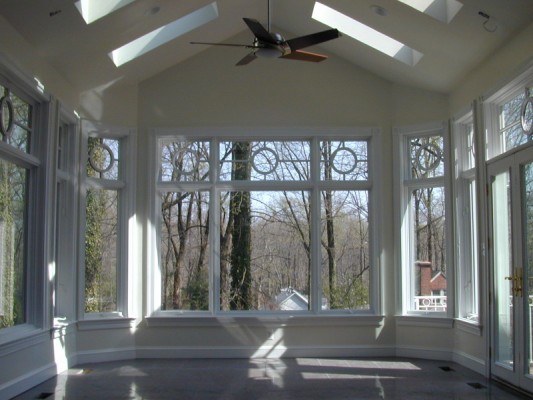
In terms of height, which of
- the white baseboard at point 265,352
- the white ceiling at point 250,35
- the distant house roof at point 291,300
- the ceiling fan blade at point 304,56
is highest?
the white ceiling at point 250,35

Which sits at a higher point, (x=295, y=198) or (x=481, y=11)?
(x=481, y=11)

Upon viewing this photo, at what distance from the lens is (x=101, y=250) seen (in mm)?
7754

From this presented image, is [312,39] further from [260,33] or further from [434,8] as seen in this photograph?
[434,8]

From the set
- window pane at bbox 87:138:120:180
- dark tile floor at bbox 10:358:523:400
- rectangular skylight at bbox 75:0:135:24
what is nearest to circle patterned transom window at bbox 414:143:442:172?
dark tile floor at bbox 10:358:523:400

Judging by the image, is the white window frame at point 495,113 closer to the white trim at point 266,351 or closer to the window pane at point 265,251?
the window pane at point 265,251

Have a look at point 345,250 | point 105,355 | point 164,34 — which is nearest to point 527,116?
point 345,250

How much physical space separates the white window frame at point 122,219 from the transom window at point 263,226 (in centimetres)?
36

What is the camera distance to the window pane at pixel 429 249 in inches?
303

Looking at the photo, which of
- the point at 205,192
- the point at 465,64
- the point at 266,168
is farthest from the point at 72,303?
the point at 465,64

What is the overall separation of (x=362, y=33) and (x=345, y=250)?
2620 mm

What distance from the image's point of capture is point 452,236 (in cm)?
746

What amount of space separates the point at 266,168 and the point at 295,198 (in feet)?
1.72

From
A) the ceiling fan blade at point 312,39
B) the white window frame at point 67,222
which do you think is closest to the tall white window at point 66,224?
the white window frame at point 67,222

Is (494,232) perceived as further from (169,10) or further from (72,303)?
(72,303)
